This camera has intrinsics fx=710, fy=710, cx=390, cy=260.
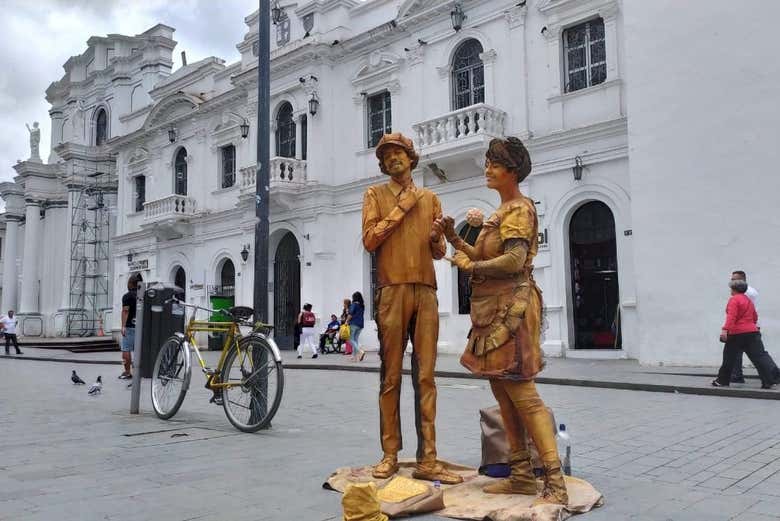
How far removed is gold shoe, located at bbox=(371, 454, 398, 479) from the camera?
170 inches

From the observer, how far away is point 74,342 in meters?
26.4

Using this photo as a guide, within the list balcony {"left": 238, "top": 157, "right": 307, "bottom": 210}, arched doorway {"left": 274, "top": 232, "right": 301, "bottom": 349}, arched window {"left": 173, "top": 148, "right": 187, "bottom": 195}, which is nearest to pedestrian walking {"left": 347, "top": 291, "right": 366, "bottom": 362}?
balcony {"left": 238, "top": 157, "right": 307, "bottom": 210}

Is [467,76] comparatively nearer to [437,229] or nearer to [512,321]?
[437,229]

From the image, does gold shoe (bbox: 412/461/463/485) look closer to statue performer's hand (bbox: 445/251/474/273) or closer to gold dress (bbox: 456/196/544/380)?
gold dress (bbox: 456/196/544/380)

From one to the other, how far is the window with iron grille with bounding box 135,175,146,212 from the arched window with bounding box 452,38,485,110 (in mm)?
16008

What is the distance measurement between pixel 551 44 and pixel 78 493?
47.1ft

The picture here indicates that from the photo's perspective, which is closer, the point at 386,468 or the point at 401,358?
the point at 386,468

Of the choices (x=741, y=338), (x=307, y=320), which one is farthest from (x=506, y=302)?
(x=307, y=320)

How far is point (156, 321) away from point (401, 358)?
4574 millimetres

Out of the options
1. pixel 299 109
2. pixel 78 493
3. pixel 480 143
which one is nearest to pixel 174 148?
pixel 299 109

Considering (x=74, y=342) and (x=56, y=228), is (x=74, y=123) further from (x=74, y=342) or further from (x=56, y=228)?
(x=74, y=342)

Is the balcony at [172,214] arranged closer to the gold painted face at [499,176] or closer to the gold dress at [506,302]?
the gold painted face at [499,176]

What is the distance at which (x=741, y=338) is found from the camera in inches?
379

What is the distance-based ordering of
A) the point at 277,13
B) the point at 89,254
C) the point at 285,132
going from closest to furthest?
1. the point at 277,13
2. the point at 285,132
3. the point at 89,254
